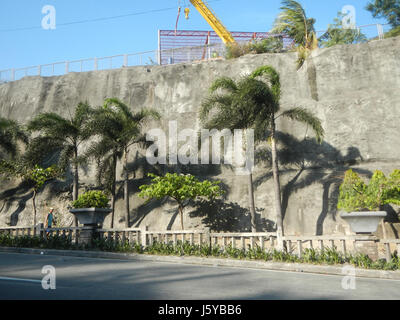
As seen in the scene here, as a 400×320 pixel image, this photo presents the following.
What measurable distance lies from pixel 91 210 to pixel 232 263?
622 cm

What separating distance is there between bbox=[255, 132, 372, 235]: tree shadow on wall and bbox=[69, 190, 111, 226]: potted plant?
9.46 m

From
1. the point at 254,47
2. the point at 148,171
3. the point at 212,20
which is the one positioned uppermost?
the point at 212,20

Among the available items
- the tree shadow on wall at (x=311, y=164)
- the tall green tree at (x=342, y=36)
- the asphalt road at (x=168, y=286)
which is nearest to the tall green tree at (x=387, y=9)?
the tall green tree at (x=342, y=36)

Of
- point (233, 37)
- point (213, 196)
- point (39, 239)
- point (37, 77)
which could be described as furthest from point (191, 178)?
point (233, 37)

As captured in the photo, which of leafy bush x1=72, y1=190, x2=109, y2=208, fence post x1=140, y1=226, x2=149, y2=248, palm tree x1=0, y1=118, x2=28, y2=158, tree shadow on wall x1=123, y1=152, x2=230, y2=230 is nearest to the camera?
fence post x1=140, y1=226, x2=149, y2=248

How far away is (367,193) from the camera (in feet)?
44.4

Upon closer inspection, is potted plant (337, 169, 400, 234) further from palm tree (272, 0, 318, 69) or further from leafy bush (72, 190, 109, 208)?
palm tree (272, 0, 318, 69)

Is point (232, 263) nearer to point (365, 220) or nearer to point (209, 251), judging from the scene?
point (209, 251)

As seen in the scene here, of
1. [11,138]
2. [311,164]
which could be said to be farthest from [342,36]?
[11,138]

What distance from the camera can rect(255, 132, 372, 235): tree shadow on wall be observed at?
2041 cm

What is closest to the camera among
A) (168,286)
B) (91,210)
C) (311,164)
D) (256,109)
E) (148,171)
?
(168,286)

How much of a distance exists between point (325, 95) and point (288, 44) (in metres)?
7.95

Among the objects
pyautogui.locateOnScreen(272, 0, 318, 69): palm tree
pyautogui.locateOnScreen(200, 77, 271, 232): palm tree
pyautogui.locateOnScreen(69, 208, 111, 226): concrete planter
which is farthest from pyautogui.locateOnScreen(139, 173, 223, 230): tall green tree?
pyautogui.locateOnScreen(272, 0, 318, 69): palm tree

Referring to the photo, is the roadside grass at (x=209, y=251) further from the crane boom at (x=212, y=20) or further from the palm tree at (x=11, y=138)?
the crane boom at (x=212, y=20)
